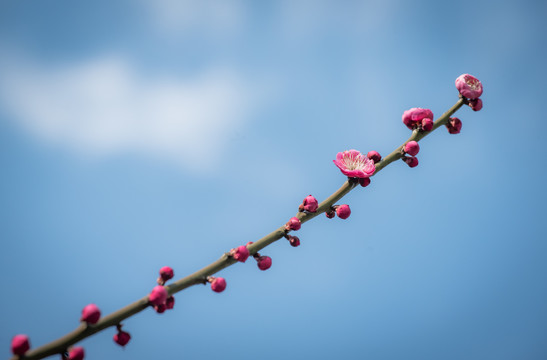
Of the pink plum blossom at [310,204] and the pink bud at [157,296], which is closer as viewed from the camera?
the pink bud at [157,296]

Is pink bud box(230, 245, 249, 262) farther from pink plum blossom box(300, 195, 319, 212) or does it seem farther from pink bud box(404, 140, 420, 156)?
pink bud box(404, 140, 420, 156)

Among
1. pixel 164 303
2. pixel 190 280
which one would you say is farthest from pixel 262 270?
pixel 164 303

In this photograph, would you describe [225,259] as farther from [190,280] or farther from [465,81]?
[465,81]

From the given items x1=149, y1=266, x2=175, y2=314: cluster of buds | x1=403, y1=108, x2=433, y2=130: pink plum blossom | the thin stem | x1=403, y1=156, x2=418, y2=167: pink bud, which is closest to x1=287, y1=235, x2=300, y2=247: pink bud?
the thin stem

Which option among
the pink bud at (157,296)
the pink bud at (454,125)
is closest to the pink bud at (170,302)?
the pink bud at (157,296)

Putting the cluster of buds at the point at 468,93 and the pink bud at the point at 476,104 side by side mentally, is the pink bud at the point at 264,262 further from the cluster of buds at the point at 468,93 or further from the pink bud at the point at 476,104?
the pink bud at the point at 476,104

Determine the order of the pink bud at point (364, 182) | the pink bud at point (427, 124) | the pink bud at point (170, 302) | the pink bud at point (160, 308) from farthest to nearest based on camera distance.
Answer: the pink bud at point (427, 124)
the pink bud at point (364, 182)
the pink bud at point (170, 302)
the pink bud at point (160, 308)
